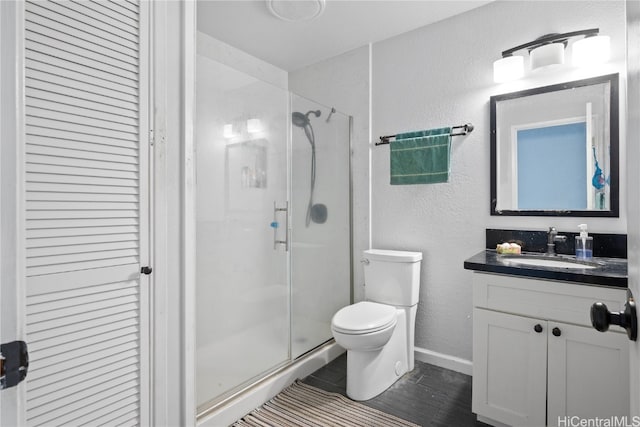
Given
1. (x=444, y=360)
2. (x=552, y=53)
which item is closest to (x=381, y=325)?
(x=444, y=360)

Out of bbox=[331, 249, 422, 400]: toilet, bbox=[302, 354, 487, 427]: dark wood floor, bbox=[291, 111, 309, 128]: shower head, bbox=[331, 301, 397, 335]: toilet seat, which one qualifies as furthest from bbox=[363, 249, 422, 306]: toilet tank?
bbox=[291, 111, 309, 128]: shower head

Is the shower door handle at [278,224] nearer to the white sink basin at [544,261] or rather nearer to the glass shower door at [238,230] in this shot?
the glass shower door at [238,230]

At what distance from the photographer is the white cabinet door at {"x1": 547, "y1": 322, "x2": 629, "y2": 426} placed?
1.34 metres

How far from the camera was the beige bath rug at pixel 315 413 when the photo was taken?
5.74 feet

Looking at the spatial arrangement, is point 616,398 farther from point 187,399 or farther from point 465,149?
point 187,399

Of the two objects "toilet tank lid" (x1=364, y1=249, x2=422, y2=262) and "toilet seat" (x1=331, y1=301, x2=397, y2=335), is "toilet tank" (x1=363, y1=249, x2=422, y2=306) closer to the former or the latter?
"toilet tank lid" (x1=364, y1=249, x2=422, y2=262)

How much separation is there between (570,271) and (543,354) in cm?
40

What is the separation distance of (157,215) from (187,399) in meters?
0.66

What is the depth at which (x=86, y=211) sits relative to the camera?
3.14 ft

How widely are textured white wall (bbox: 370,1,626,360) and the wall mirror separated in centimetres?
7

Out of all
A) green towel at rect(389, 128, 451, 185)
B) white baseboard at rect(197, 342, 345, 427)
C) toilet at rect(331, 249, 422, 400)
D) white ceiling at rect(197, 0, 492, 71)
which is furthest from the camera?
green towel at rect(389, 128, 451, 185)

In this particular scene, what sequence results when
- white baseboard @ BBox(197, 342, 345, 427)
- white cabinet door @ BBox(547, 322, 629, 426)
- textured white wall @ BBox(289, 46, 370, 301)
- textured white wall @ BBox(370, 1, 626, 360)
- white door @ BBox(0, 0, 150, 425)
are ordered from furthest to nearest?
textured white wall @ BBox(289, 46, 370, 301) → textured white wall @ BBox(370, 1, 626, 360) → white baseboard @ BBox(197, 342, 345, 427) → white cabinet door @ BBox(547, 322, 629, 426) → white door @ BBox(0, 0, 150, 425)

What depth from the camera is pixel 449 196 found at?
230cm

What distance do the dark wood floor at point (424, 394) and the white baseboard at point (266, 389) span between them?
68 mm
